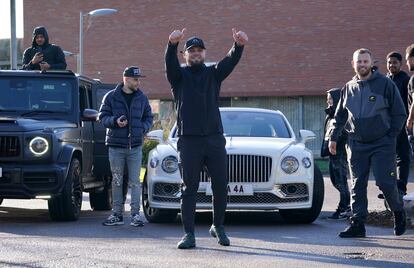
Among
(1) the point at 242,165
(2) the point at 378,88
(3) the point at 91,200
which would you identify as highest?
(2) the point at 378,88

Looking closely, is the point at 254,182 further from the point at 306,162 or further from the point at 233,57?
the point at 233,57

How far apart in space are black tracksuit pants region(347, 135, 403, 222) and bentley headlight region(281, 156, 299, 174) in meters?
1.55

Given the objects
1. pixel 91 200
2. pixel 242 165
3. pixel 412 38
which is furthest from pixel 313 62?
pixel 242 165

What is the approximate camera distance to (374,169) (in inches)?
372

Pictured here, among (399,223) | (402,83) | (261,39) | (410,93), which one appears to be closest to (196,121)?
(399,223)

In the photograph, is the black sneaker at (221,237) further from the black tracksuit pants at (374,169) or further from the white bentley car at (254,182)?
the white bentley car at (254,182)

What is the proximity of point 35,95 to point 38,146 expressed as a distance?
1398mm

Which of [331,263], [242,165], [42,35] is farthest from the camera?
[42,35]

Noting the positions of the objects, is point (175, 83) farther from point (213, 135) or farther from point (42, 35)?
point (42, 35)

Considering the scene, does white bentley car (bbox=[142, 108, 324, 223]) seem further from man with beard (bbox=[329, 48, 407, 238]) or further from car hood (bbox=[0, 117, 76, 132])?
man with beard (bbox=[329, 48, 407, 238])

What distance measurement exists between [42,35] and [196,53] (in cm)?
502

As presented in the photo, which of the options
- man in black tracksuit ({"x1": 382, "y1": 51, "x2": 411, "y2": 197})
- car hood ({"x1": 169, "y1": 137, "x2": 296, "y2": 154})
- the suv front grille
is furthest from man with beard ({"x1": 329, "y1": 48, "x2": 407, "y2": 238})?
the suv front grille

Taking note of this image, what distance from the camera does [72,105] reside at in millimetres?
12414

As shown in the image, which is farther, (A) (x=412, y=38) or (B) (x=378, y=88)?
(A) (x=412, y=38)
